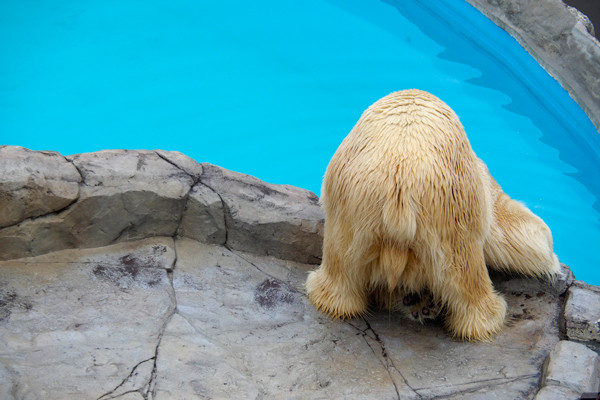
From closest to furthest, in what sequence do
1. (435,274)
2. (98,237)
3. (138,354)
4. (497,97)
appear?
(138,354), (435,274), (98,237), (497,97)

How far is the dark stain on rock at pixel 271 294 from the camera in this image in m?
Answer: 3.49

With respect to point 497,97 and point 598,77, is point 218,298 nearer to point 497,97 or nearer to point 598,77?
point 598,77

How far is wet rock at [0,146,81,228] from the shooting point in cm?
320

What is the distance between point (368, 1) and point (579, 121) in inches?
134

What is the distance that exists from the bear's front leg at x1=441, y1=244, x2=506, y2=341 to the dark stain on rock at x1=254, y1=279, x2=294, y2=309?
2.84ft

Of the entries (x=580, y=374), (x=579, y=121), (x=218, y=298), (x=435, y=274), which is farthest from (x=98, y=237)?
(x=579, y=121)

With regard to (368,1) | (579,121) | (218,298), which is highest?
(368,1)

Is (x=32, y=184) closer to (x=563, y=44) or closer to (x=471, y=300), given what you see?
(x=471, y=300)

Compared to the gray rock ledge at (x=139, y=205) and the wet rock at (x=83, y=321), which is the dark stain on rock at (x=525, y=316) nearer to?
the gray rock ledge at (x=139, y=205)

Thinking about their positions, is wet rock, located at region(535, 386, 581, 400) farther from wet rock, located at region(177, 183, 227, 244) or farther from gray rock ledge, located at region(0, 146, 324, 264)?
wet rock, located at region(177, 183, 227, 244)

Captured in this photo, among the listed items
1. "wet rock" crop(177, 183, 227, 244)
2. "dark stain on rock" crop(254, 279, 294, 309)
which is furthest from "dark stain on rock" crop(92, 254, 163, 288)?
"dark stain on rock" crop(254, 279, 294, 309)

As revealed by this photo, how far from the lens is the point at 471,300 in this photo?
3248mm

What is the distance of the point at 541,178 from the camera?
6.63 metres

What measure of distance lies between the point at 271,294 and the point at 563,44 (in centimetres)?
453
